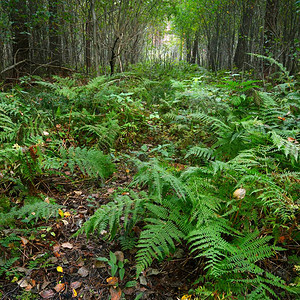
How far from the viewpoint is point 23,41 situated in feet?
20.3

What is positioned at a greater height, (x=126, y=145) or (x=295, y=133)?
(x=295, y=133)

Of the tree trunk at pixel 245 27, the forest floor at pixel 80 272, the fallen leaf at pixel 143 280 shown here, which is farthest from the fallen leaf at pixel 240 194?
the tree trunk at pixel 245 27

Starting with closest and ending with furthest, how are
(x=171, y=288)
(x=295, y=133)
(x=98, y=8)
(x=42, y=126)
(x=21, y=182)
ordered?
(x=171, y=288)
(x=295, y=133)
(x=21, y=182)
(x=42, y=126)
(x=98, y=8)

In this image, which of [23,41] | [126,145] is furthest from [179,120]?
[23,41]

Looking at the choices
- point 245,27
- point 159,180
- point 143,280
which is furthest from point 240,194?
point 245,27

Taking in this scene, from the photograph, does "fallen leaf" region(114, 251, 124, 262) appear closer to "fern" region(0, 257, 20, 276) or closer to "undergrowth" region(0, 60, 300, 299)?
"undergrowth" region(0, 60, 300, 299)

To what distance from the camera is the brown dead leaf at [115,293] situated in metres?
1.46

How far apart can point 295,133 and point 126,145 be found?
2.36 meters

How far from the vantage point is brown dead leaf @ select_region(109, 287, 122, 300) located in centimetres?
146

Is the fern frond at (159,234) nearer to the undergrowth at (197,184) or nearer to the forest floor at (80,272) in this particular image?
the undergrowth at (197,184)

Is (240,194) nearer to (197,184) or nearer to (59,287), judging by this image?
(197,184)

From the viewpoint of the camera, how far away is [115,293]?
1486mm

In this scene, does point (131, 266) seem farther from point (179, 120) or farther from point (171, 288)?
point (179, 120)

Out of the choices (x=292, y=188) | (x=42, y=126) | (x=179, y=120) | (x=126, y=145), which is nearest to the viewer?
(x=292, y=188)
